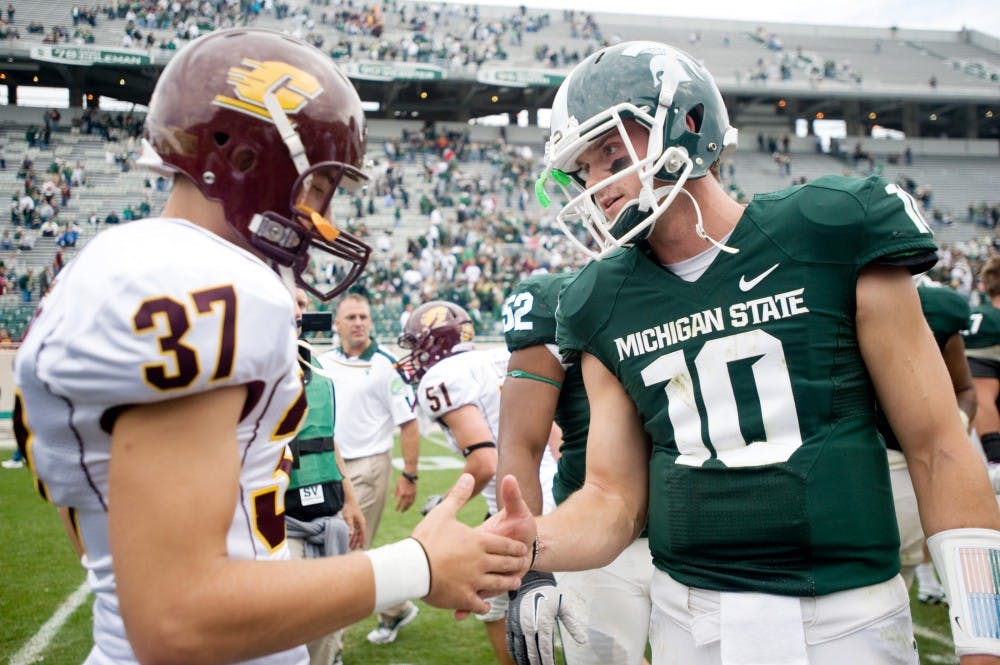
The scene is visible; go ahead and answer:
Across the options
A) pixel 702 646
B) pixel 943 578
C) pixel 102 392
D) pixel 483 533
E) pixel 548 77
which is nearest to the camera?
pixel 102 392

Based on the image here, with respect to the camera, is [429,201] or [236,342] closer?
[236,342]

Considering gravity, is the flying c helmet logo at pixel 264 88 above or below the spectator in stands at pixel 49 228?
above

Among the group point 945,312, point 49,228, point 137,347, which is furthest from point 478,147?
point 137,347

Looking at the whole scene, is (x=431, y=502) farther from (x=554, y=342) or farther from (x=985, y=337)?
(x=985, y=337)

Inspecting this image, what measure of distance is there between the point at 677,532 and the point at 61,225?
2317 centimetres

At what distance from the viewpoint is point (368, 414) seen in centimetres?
601

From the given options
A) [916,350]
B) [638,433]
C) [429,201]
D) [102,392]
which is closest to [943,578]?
[916,350]

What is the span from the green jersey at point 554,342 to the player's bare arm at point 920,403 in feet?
4.59

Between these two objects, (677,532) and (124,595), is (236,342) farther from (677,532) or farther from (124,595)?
(677,532)

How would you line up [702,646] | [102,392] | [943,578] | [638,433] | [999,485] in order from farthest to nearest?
[999,485] < [638,433] < [702,646] < [943,578] < [102,392]

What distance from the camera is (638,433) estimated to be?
2260 mm

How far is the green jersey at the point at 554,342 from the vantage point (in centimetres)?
317

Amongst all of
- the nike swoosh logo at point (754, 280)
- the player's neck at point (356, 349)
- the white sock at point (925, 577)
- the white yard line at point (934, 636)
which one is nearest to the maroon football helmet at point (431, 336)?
the player's neck at point (356, 349)

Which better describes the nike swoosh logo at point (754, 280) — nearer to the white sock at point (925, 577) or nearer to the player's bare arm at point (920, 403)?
the player's bare arm at point (920, 403)
